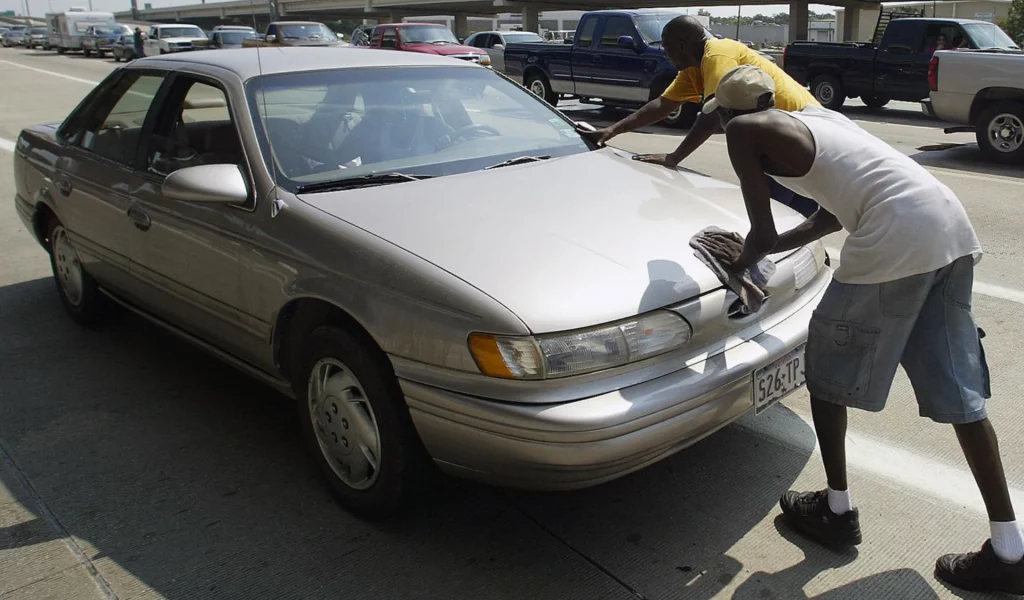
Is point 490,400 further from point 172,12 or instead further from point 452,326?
point 172,12

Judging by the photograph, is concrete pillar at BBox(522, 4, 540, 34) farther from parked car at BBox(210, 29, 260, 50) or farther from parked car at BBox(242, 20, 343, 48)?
parked car at BBox(242, 20, 343, 48)

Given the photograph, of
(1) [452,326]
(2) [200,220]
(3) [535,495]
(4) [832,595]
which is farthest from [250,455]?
(4) [832,595]

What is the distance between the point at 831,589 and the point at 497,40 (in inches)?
921

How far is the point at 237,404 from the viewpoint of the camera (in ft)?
13.9

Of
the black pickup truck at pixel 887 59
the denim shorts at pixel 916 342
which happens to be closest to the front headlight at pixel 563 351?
the denim shorts at pixel 916 342

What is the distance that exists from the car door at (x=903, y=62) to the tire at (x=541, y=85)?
18.9ft

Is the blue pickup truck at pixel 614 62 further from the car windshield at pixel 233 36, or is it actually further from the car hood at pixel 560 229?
the car windshield at pixel 233 36

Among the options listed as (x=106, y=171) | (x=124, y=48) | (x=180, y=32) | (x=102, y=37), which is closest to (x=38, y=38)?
(x=102, y=37)

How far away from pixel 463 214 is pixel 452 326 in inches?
25.1

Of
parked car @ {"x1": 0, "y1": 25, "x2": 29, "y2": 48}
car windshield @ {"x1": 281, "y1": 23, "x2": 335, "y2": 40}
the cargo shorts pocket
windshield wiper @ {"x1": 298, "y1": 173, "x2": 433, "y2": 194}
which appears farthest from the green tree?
parked car @ {"x1": 0, "y1": 25, "x2": 29, "y2": 48}

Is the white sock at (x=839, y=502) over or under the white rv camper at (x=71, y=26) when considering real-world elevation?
under

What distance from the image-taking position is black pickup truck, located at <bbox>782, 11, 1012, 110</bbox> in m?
14.5

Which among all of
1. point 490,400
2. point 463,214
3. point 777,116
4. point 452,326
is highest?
point 777,116

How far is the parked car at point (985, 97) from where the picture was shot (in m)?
10.2
